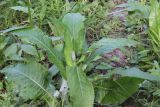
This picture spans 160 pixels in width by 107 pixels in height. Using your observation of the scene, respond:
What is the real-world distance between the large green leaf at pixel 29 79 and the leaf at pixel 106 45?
0.35m

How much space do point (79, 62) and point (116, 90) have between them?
1.04ft

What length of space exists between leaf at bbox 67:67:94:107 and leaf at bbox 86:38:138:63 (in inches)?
10.0

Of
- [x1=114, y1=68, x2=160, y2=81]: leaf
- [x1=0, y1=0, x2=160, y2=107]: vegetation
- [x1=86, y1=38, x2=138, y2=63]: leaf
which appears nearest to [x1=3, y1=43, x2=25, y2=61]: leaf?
[x1=0, y1=0, x2=160, y2=107]: vegetation

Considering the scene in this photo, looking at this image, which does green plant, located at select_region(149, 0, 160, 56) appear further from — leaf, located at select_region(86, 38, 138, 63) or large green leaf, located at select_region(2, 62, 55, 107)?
large green leaf, located at select_region(2, 62, 55, 107)

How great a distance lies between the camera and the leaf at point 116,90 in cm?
237

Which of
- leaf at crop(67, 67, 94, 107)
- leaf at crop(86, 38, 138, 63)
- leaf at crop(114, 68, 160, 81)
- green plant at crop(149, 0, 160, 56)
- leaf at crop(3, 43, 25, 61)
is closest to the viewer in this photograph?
leaf at crop(67, 67, 94, 107)

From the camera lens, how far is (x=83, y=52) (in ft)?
8.23

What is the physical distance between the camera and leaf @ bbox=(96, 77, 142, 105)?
237 centimetres

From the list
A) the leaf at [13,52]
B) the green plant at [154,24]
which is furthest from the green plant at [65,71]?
the green plant at [154,24]

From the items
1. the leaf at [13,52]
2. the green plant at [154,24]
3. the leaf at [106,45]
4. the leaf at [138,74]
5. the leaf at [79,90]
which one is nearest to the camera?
the leaf at [79,90]

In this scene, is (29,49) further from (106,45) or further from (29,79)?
(106,45)

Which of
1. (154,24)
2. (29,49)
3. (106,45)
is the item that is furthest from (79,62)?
(154,24)

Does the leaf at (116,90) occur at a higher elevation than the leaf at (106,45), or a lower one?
lower

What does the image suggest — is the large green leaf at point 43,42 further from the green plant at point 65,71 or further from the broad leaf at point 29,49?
the broad leaf at point 29,49
